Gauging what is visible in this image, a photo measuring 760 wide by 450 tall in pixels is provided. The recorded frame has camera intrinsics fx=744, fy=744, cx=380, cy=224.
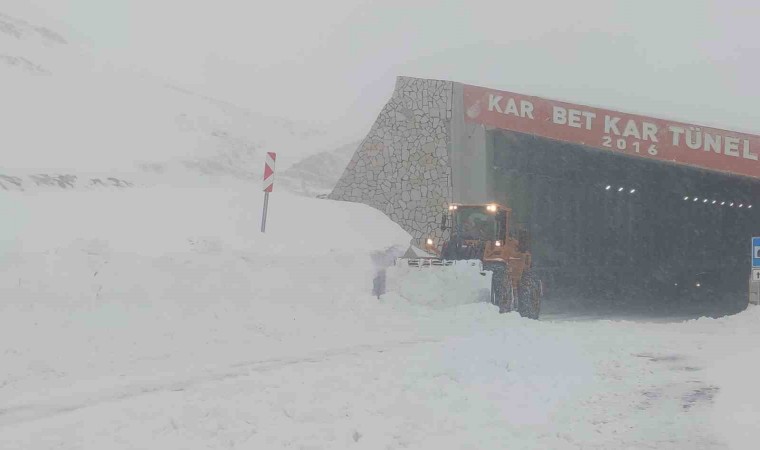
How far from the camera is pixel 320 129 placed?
67.9 metres

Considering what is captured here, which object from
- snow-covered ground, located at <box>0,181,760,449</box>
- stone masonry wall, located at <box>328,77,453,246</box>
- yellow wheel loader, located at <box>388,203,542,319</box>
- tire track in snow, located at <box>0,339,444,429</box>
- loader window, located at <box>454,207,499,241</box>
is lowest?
tire track in snow, located at <box>0,339,444,429</box>

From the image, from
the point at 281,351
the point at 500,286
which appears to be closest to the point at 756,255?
the point at 500,286

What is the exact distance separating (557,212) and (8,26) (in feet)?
168

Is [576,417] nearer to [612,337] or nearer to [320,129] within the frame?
[612,337]

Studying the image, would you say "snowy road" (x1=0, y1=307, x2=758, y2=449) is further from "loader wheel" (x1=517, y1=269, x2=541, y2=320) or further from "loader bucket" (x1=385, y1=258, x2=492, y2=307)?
"loader wheel" (x1=517, y1=269, x2=541, y2=320)

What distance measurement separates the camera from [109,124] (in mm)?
43125

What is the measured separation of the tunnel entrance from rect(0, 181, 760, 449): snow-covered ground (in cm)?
1217

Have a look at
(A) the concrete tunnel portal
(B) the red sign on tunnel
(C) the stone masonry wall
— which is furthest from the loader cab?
(B) the red sign on tunnel

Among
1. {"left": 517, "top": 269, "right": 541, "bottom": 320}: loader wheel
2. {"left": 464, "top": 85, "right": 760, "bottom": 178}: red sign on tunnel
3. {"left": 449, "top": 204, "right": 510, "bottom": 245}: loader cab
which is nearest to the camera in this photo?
{"left": 449, "top": 204, "right": 510, "bottom": 245}: loader cab

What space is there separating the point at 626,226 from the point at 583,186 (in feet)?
18.4

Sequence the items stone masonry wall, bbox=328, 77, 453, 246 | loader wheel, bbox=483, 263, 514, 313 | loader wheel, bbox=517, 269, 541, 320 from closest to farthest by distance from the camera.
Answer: loader wheel, bbox=483, 263, 514, 313
loader wheel, bbox=517, 269, 541, 320
stone masonry wall, bbox=328, 77, 453, 246

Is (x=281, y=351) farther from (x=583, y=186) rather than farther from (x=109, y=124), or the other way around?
(x=109, y=124)

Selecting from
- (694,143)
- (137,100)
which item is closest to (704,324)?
(694,143)

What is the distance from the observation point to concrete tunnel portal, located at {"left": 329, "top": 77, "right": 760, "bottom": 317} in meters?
22.2
